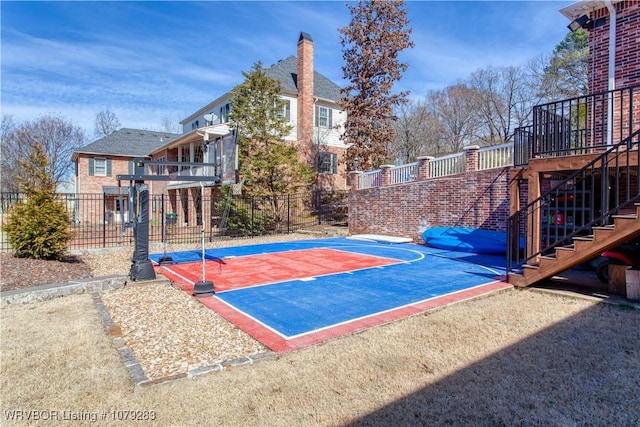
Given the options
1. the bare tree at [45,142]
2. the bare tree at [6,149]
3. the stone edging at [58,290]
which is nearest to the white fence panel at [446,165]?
the stone edging at [58,290]

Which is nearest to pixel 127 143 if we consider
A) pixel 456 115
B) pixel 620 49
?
pixel 456 115

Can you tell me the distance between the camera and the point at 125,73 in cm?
2223

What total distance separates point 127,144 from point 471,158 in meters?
28.8

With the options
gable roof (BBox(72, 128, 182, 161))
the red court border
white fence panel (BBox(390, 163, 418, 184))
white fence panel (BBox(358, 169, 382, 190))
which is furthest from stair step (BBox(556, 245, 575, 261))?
gable roof (BBox(72, 128, 182, 161))

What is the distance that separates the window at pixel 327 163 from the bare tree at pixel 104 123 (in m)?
29.3

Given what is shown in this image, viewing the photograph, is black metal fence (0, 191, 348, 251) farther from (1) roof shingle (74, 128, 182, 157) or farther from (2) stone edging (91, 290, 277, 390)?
(2) stone edging (91, 290, 277, 390)

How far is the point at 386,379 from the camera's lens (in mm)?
3508

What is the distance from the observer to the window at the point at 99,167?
28.8 metres

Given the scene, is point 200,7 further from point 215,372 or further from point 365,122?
point 215,372

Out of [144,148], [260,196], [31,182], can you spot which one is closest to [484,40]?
[260,196]

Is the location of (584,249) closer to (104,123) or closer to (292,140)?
(292,140)

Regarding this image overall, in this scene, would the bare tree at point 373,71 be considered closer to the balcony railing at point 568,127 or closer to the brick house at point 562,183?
the brick house at point 562,183

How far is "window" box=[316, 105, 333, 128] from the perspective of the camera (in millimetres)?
24672

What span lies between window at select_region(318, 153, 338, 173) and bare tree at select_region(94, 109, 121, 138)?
1154 inches
